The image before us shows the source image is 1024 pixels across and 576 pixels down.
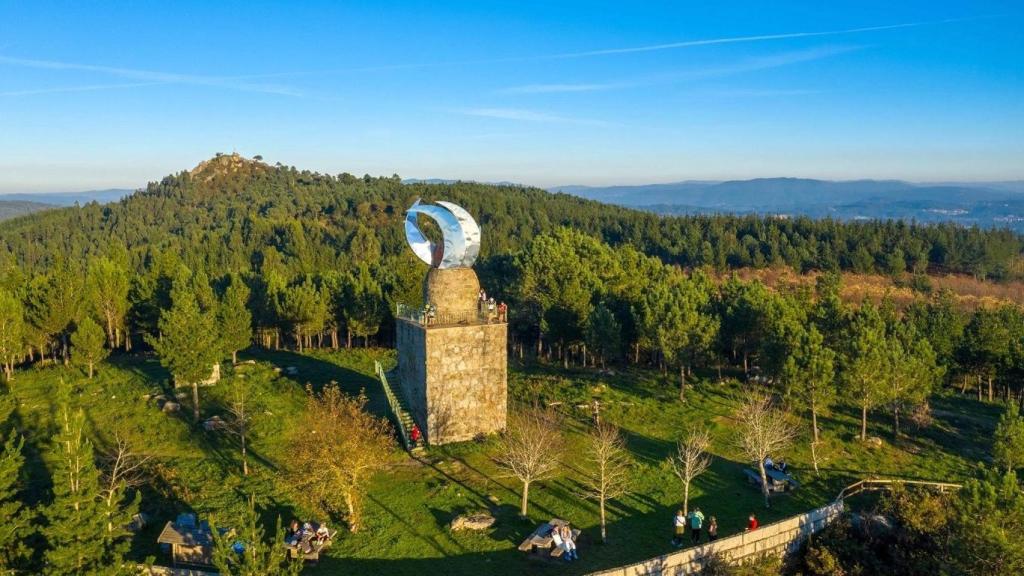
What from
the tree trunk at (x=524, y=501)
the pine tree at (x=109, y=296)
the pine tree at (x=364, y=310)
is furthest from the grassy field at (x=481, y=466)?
the pine tree at (x=364, y=310)

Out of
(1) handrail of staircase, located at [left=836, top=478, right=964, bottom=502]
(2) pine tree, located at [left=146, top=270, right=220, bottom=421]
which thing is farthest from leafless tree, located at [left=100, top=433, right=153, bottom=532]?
(1) handrail of staircase, located at [left=836, top=478, right=964, bottom=502]

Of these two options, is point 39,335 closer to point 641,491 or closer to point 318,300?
point 318,300

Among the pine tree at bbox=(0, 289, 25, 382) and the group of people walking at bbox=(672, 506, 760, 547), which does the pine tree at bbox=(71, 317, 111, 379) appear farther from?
the group of people walking at bbox=(672, 506, 760, 547)

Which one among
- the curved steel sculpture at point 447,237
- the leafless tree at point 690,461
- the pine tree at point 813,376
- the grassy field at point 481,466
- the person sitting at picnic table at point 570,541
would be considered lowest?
the grassy field at point 481,466

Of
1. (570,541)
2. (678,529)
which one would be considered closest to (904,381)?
(678,529)

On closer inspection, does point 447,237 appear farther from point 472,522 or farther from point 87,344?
point 87,344

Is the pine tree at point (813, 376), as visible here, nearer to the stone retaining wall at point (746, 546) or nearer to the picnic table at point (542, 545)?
the stone retaining wall at point (746, 546)

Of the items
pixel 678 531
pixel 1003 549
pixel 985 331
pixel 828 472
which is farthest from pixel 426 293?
pixel 985 331
